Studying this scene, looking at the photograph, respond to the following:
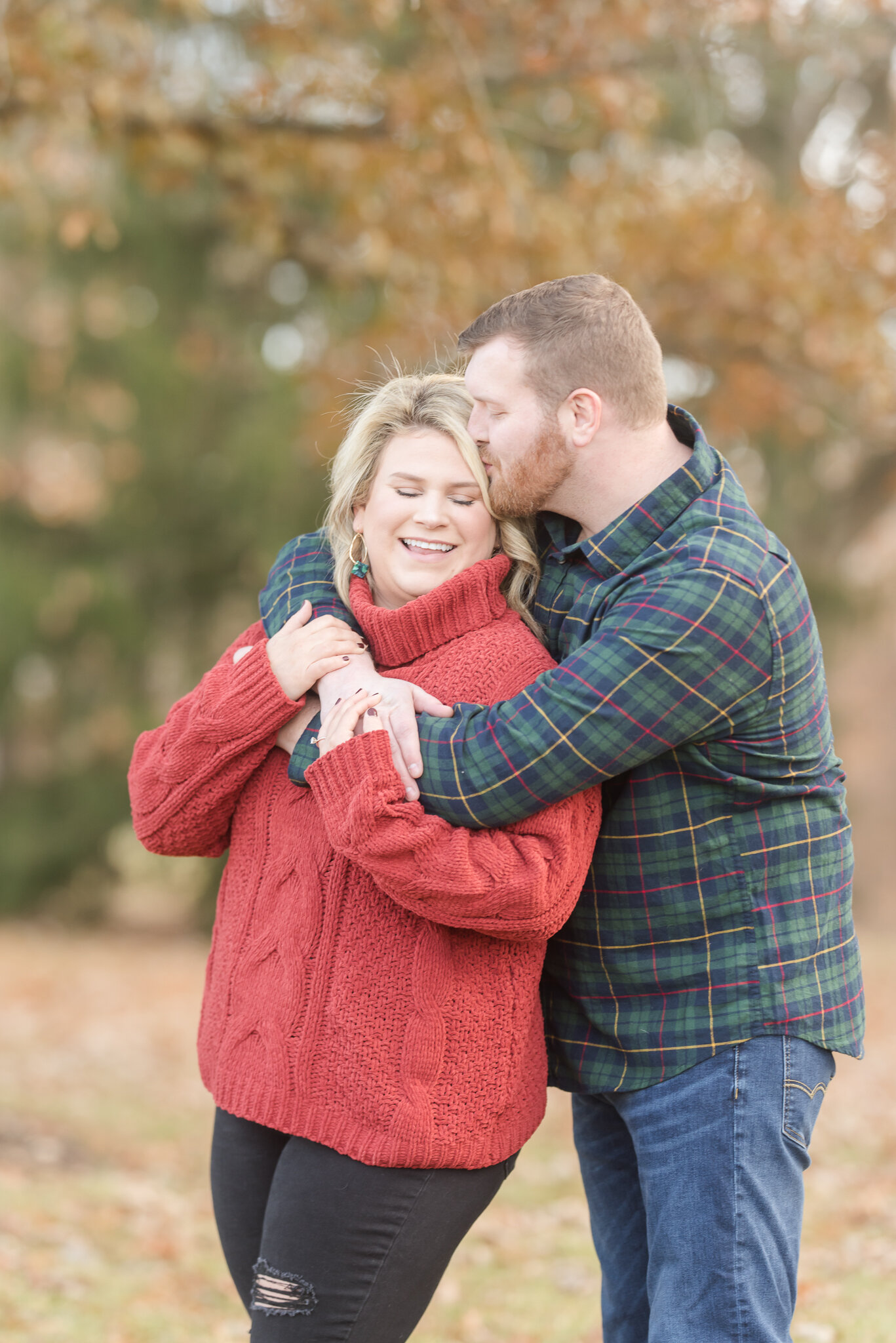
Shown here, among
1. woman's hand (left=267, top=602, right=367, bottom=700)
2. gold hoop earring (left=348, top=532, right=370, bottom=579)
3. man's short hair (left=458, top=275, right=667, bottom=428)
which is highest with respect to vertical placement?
man's short hair (left=458, top=275, right=667, bottom=428)

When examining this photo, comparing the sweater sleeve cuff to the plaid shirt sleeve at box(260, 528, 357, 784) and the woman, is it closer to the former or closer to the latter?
the woman

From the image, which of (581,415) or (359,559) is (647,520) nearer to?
(581,415)

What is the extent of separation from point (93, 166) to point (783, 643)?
8.59 meters

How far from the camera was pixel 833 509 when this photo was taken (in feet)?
38.8

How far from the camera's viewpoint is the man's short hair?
2.05 metres

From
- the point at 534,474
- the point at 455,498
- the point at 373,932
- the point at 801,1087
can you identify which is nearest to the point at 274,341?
the point at 455,498

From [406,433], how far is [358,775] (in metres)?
0.73

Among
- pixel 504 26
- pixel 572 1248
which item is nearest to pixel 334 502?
pixel 572 1248

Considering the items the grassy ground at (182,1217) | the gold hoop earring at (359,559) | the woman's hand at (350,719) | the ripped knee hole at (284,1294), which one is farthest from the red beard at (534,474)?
the grassy ground at (182,1217)

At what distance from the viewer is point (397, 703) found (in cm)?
196

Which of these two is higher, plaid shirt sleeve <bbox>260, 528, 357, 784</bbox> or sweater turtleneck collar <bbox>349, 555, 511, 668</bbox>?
plaid shirt sleeve <bbox>260, 528, 357, 784</bbox>

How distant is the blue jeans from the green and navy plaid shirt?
5 centimetres

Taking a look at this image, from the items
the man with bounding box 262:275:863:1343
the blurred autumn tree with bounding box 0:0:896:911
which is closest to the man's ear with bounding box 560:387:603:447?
the man with bounding box 262:275:863:1343

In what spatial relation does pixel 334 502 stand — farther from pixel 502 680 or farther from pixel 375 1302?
pixel 375 1302
